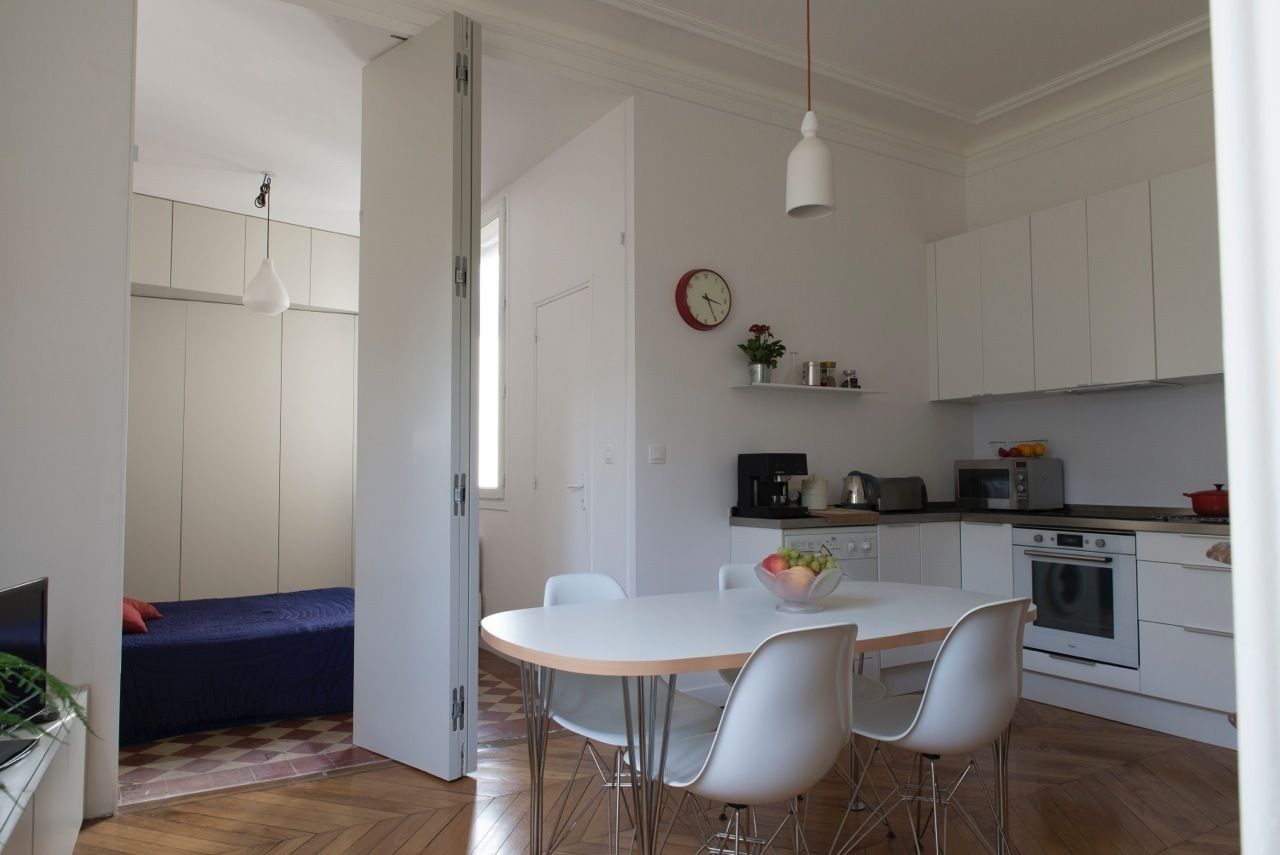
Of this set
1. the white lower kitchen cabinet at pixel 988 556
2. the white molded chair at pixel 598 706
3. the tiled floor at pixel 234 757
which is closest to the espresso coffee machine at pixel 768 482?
the white lower kitchen cabinet at pixel 988 556

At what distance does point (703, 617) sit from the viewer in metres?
2.32

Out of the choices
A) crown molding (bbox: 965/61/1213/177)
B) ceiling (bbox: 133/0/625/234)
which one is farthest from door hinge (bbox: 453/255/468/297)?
crown molding (bbox: 965/61/1213/177)

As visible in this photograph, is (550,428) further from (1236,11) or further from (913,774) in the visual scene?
(1236,11)

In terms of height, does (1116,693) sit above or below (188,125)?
below

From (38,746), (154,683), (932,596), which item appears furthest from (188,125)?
(932,596)

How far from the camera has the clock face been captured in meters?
4.20

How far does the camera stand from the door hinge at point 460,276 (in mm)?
3326

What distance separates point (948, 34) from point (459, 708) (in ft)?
11.9

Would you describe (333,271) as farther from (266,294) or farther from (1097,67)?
(1097,67)

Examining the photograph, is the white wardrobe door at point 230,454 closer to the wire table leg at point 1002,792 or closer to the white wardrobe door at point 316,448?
the white wardrobe door at point 316,448

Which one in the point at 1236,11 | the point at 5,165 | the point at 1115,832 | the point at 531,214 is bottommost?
the point at 1115,832

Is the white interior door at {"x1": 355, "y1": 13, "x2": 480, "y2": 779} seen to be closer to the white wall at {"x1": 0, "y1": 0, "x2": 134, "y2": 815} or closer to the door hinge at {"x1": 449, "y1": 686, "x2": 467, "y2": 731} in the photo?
the door hinge at {"x1": 449, "y1": 686, "x2": 467, "y2": 731}

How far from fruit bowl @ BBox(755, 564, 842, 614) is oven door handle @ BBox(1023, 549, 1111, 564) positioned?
214 cm

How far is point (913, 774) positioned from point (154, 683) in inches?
123
